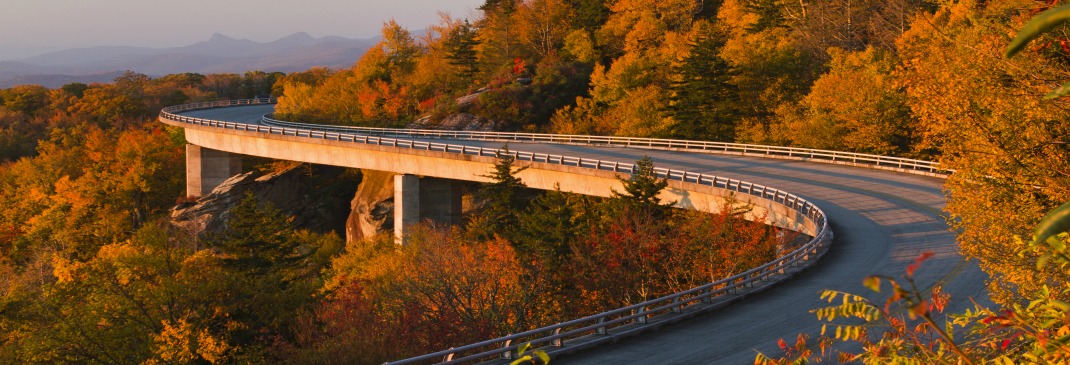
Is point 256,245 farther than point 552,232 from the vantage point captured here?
No

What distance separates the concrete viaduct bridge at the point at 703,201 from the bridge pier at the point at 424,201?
7cm

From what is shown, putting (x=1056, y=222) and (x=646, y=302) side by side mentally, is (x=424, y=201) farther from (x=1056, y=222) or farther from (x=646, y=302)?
(x=1056, y=222)

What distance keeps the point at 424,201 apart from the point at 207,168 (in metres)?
29.9

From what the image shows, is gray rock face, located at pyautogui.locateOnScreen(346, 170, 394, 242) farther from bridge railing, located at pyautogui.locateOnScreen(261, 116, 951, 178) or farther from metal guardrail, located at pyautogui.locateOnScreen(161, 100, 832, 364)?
bridge railing, located at pyautogui.locateOnScreen(261, 116, 951, 178)

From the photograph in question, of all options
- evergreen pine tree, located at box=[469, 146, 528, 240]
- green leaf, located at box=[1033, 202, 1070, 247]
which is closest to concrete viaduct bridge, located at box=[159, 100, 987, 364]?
evergreen pine tree, located at box=[469, 146, 528, 240]

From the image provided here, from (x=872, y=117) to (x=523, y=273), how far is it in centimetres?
3016

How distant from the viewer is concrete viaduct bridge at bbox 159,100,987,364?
1919cm

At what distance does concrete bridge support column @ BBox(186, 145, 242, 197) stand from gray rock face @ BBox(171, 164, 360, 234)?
2.84 metres

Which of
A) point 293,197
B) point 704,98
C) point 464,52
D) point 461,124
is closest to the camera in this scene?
point 704,98

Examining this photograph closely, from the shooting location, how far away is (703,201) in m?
40.8

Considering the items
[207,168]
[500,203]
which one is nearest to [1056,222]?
[500,203]

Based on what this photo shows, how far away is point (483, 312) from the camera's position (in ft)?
84.9

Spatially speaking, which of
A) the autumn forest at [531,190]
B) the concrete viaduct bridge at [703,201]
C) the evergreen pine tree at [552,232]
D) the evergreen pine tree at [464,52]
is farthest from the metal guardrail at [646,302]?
the evergreen pine tree at [464,52]

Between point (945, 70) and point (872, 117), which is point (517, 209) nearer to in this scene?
point (872, 117)
